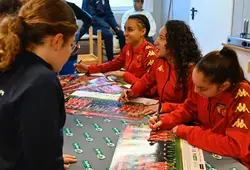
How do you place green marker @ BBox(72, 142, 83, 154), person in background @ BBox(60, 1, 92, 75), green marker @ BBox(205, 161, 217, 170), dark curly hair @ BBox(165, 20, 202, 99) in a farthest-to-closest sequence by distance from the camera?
person in background @ BBox(60, 1, 92, 75), dark curly hair @ BBox(165, 20, 202, 99), green marker @ BBox(72, 142, 83, 154), green marker @ BBox(205, 161, 217, 170)

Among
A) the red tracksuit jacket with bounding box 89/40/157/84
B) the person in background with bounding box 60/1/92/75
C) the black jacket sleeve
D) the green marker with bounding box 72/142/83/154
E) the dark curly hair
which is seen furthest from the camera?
the person in background with bounding box 60/1/92/75

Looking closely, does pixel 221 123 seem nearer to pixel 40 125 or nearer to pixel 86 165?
pixel 86 165

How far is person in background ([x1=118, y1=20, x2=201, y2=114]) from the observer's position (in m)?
1.80

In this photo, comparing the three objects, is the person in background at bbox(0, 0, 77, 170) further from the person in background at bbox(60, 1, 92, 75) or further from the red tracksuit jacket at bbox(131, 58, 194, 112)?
the person in background at bbox(60, 1, 92, 75)

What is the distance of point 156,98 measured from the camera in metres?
1.98

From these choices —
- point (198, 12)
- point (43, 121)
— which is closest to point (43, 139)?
point (43, 121)

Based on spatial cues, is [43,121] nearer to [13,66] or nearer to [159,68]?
[13,66]

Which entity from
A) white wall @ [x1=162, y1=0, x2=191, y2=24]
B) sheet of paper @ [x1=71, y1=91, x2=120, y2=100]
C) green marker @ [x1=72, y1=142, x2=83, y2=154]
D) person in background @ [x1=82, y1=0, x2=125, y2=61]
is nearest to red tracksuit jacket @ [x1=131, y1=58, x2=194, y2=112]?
sheet of paper @ [x1=71, y1=91, x2=120, y2=100]

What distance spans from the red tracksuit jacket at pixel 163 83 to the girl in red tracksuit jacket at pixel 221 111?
0.39 m

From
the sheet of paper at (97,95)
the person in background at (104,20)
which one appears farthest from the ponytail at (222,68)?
the person in background at (104,20)

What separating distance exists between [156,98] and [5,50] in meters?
1.22

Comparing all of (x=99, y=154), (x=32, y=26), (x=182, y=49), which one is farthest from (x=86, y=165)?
(x=182, y=49)

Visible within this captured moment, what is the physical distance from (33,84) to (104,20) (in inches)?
164

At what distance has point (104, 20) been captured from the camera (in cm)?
486
